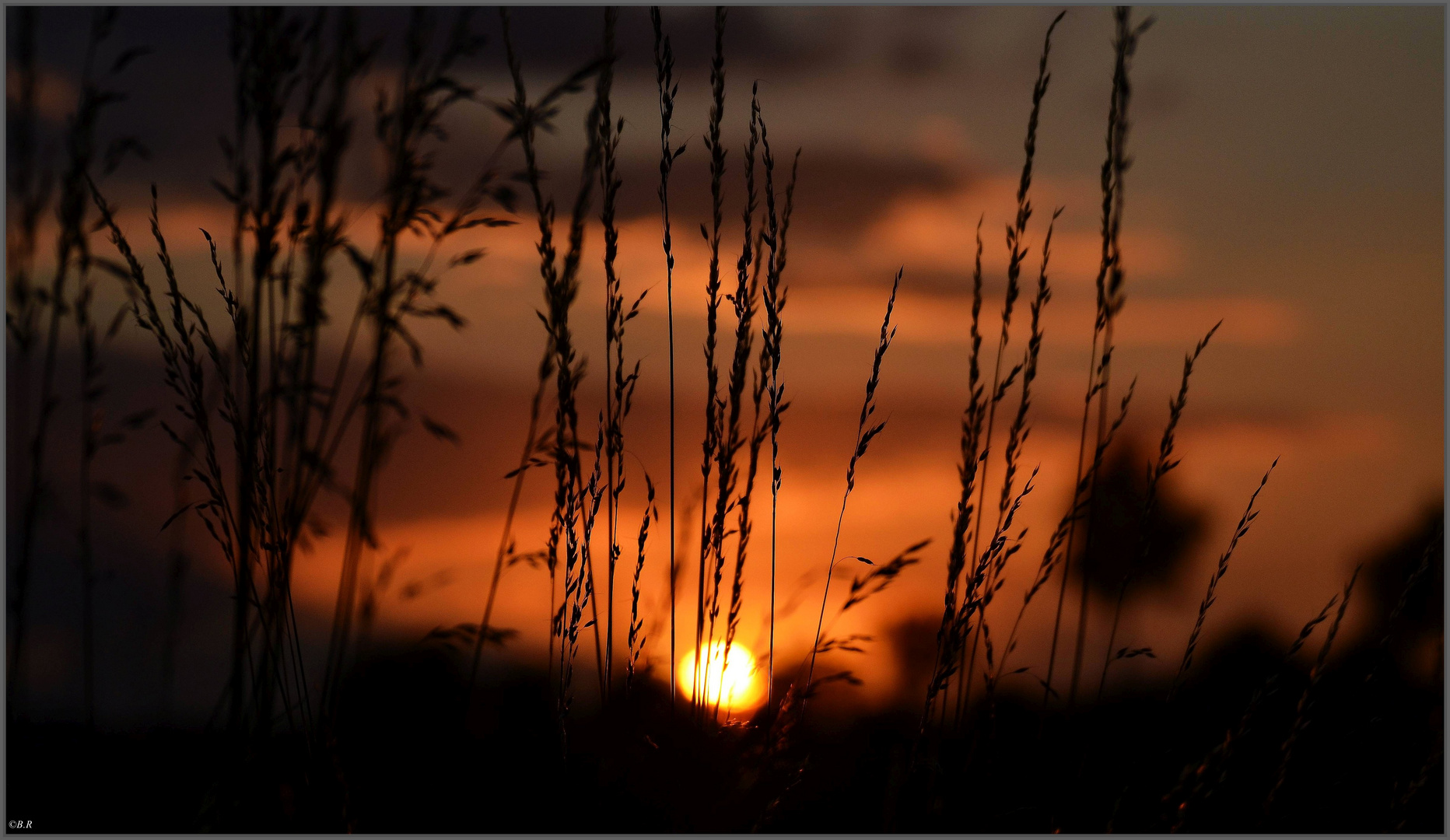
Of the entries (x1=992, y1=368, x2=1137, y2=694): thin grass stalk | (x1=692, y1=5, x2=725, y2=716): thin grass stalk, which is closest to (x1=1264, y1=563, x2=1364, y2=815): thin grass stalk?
(x1=992, y1=368, x2=1137, y2=694): thin grass stalk

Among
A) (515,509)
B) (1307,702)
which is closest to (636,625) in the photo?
(515,509)

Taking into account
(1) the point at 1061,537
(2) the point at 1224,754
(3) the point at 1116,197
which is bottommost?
(2) the point at 1224,754

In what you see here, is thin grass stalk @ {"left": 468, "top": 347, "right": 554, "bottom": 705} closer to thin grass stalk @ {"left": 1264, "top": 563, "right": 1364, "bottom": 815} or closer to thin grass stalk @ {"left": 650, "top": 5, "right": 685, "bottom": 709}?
→ thin grass stalk @ {"left": 650, "top": 5, "right": 685, "bottom": 709}

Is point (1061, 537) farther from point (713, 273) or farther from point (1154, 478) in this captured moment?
point (713, 273)

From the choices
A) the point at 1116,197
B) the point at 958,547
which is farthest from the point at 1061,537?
the point at 1116,197

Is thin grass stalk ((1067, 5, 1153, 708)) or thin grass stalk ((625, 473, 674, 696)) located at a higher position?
thin grass stalk ((1067, 5, 1153, 708))

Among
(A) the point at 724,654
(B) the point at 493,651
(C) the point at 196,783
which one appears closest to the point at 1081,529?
(A) the point at 724,654

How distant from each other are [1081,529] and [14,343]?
2.10 meters

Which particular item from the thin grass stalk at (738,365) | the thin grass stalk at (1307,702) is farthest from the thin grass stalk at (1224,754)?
the thin grass stalk at (738,365)

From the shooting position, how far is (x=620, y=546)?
1.59 metres

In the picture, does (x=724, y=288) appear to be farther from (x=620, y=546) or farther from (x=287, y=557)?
(x=287, y=557)

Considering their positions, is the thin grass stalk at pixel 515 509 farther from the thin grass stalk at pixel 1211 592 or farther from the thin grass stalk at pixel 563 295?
the thin grass stalk at pixel 1211 592

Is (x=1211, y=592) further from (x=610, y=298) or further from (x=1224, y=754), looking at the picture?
(x=610, y=298)

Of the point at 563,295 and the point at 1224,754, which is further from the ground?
the point at 563,295
